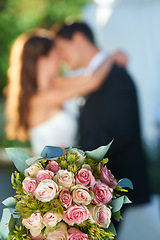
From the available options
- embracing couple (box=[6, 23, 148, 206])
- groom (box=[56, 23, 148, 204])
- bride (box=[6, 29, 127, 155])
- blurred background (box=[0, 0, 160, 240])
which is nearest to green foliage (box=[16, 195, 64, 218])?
groom (box=[56, 23, 148, 204])

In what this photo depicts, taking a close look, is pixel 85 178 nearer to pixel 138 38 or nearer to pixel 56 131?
pixel 56 131

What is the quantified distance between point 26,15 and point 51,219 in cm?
466

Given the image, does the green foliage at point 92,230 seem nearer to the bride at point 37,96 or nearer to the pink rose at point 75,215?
the pink rose at point 75,215

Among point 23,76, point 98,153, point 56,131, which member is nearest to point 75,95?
point 56,131

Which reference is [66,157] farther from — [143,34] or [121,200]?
[143,34]

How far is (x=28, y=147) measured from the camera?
556 centimetres

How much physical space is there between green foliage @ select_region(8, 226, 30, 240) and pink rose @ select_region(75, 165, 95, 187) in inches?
5.0

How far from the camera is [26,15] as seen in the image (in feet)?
16.4

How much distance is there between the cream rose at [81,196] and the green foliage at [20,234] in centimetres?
10

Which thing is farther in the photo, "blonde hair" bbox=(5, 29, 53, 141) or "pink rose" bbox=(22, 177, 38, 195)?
"blonde hair" bbox=(5, 29, 53, 141)

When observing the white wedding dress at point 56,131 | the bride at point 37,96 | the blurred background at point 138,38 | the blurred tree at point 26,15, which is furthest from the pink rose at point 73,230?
the blurred tree at point 26,15

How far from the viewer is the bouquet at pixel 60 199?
66 centimetres

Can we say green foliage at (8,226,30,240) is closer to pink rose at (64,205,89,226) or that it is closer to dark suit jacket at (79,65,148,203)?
pink rose at (64,205,89,226)

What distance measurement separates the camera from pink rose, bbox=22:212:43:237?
2.12 ft
